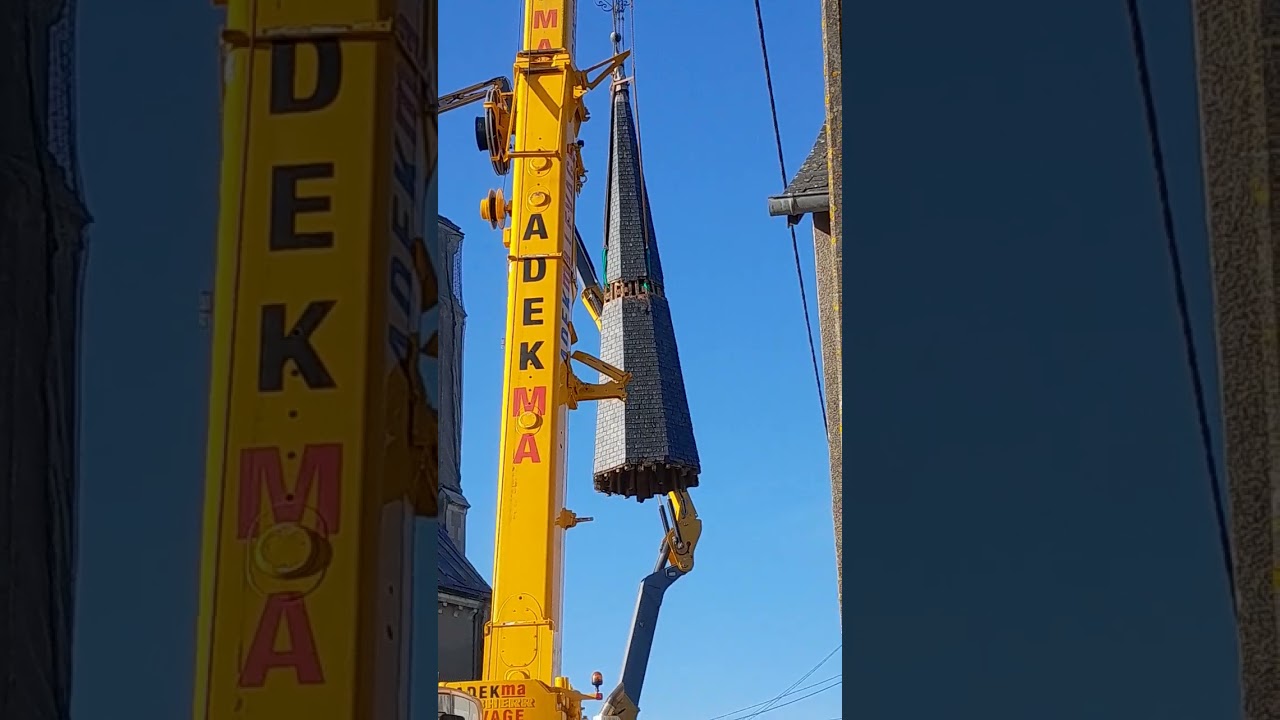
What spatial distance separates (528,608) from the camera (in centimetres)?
911

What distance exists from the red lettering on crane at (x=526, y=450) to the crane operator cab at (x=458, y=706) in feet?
5.19

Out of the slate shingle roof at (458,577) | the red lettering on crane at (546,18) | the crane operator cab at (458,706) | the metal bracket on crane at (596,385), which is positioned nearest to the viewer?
the crane operator cab at (458,706)

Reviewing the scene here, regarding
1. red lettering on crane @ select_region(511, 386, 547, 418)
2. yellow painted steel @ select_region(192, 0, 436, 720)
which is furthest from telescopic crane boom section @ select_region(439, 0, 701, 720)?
yellow painted steel @ select_region(192, 0, 436, 720)

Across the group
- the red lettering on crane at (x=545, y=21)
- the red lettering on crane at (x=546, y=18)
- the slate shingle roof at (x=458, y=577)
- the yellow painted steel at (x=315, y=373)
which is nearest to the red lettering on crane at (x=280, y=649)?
the yellow painted steel at (x=315, y=373)

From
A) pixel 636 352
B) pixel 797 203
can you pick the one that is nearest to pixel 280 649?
pixel 797 203

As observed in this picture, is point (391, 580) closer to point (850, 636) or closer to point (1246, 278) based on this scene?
point (1246, 278)

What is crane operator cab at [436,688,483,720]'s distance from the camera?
8469 mm

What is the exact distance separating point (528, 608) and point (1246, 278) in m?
7.97

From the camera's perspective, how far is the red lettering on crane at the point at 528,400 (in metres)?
9.45

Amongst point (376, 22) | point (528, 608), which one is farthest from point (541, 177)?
point (376, 22)

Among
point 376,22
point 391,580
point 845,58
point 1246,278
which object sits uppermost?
point 845,58

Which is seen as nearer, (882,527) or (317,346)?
(317,346)

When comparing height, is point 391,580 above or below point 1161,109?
below

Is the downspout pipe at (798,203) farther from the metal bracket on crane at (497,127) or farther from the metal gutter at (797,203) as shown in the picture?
the metal bracket on crane at (497,127)
